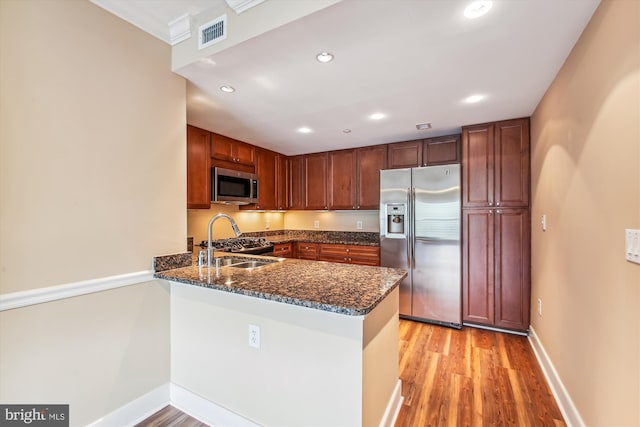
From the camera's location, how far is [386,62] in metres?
1.82

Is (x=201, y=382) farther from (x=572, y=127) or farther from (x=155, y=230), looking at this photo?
(x=572, y=127)

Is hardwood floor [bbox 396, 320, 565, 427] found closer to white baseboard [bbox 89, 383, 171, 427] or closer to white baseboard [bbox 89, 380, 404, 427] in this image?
white baseboard [bbox 89, 380, 404, 427]

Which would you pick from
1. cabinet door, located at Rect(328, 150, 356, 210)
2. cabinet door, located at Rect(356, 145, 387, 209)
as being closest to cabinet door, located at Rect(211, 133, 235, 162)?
cabinet door, located at Rect(328, 150, 356, 210)

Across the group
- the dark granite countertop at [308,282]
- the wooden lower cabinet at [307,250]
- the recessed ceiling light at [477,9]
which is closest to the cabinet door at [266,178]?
the wooden lower cabinet at [307,250]

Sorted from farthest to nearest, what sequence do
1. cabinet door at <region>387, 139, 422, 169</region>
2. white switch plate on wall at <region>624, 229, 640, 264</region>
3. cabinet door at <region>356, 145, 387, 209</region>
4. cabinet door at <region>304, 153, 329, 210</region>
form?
cabinet door at <region>304, 153, 329, 210</region> → cabinet door at <region>356, 145, 387, 209</region> → cabinet door at <region>387, 139, 422, 169</region> → white switch plate on wall at <region>624, 229, 640, 264</region>

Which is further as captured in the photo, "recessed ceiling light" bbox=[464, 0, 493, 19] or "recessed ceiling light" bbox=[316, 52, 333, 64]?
"recessed ceiling light" bbox=[316, 52, 333, 64]

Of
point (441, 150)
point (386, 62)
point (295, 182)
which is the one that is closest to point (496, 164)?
point (441, 150)

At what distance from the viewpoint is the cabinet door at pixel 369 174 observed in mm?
3989

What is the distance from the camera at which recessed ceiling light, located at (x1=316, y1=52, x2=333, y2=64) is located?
173 cm

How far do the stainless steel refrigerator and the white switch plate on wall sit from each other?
2.01 meters

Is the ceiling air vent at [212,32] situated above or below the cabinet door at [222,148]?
above

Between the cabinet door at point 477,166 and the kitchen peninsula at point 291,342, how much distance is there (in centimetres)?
192

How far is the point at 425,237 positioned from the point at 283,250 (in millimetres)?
2116

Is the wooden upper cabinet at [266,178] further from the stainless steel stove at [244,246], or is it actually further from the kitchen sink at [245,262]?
the kitchen sink at [245,262]
